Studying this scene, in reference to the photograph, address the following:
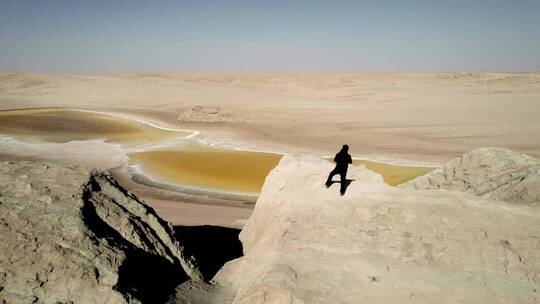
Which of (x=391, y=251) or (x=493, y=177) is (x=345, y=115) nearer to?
(x=493, y=177)

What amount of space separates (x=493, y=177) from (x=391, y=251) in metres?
5.18

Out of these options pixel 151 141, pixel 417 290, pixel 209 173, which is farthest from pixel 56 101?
pixel 417 290

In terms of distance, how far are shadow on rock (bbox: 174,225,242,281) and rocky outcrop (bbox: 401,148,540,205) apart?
580 cm

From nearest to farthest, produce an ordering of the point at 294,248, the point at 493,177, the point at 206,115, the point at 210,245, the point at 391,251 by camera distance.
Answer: the point at 391,251 → the point at 294,248 → the point at 493,177 → the point at 210,245 → the point at 206,115

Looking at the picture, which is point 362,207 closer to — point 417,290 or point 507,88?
point 417,290

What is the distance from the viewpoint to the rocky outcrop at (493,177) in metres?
8.79

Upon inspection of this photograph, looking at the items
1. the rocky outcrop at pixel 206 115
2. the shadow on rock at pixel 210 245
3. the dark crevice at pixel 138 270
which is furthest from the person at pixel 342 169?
the rocky outcrop at pixel 206 115

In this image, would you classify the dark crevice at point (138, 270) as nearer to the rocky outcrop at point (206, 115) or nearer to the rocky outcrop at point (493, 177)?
the rocky outcrop at point (493, 177)

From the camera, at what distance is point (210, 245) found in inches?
446

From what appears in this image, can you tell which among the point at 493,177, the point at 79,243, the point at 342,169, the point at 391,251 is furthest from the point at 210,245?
the point at 493,177

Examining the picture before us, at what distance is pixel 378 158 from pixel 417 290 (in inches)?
758

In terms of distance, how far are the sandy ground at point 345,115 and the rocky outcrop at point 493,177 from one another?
29.1 ft

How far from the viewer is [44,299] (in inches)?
227

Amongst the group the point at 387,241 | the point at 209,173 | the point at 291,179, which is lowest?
the point at 209,173
